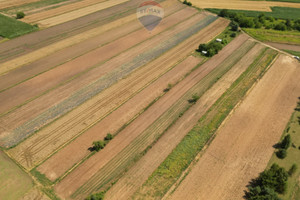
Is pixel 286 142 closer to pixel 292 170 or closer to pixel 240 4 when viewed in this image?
pixel 292 170

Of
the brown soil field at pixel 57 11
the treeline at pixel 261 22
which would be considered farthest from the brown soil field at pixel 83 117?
the brown soil field at pixel 57 11

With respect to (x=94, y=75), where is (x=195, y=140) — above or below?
below

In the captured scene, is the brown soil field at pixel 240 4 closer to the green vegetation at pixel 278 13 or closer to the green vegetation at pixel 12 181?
the green vegetation at pixel 278 13

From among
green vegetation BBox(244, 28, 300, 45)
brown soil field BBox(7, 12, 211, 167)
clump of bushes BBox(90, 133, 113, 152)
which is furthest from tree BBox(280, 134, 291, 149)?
green vegetation BBox(244, 28, 300, 45)

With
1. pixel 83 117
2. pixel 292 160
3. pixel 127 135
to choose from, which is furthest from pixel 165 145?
pixel 292 160

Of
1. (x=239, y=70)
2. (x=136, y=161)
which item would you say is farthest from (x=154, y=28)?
(x=136, y=161)

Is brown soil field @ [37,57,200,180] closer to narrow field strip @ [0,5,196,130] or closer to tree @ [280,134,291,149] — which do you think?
narrow field strip @ [0,5,196,130]
